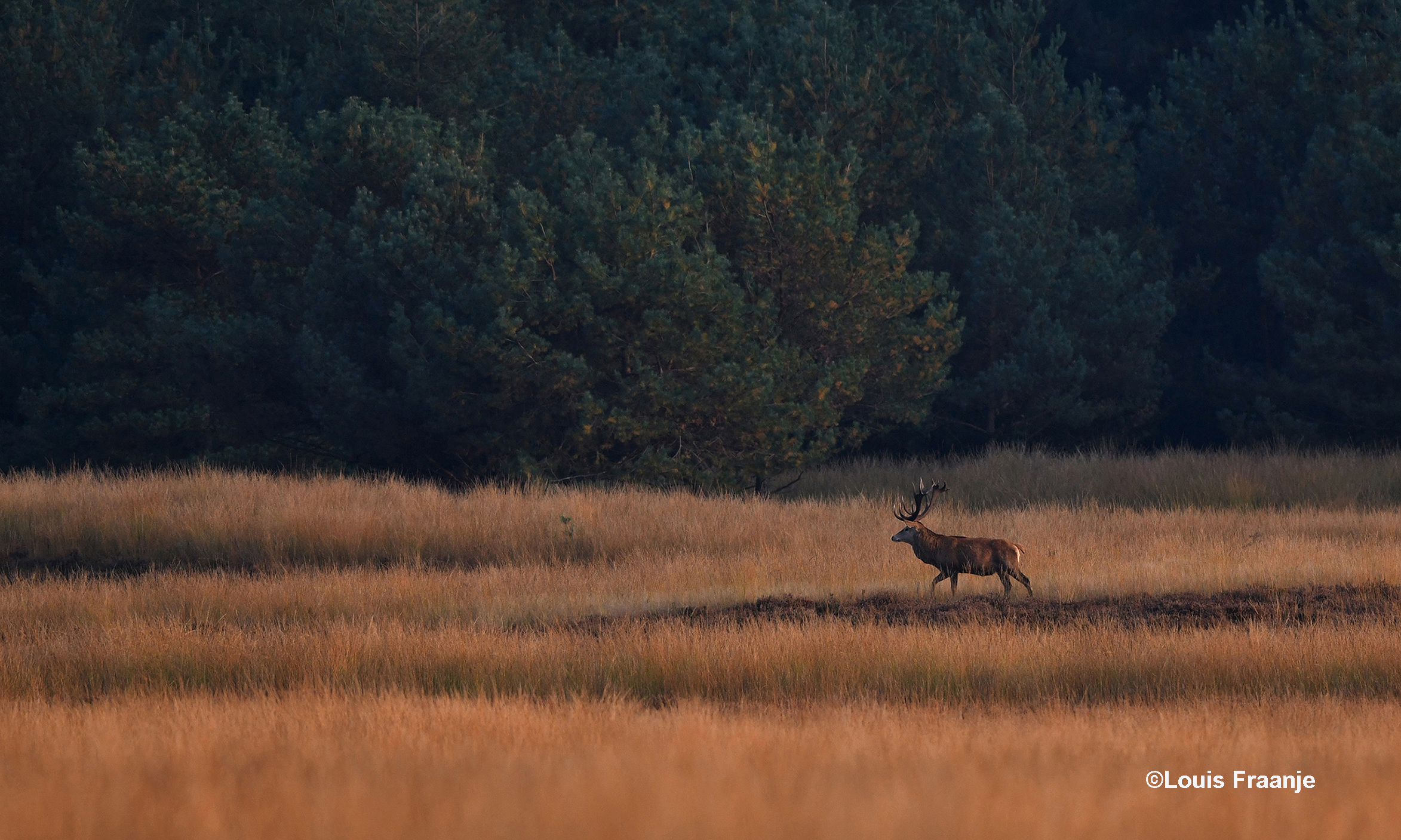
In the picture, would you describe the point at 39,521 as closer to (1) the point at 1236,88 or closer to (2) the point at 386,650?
(2) the point at 386,650

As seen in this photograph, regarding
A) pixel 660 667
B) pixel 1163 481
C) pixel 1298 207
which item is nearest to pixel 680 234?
pixel 1163 481

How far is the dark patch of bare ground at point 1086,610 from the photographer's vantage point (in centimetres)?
1169

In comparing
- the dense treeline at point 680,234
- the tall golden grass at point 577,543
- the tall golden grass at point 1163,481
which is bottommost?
the tall golden grass at point 1163,481

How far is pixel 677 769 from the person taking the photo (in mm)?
6059

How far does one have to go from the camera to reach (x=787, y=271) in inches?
1152

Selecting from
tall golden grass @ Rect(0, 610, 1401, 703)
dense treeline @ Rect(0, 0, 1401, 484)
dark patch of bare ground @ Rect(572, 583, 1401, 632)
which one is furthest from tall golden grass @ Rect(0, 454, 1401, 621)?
dense treeline @ Rect(0, 0, 1401, 484)

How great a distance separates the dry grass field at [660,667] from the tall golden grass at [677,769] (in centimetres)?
2

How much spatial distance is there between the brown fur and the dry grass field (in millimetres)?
309

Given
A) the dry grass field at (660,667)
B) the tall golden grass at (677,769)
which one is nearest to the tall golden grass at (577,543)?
the dry grass field at (660,667)

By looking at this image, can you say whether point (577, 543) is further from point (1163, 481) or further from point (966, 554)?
point (1163, 481)

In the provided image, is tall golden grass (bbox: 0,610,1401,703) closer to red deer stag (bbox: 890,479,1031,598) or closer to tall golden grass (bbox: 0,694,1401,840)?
tall golden grass (bbox: 0,694,1401,840)

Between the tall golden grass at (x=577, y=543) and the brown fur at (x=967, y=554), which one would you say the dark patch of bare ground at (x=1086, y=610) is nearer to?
the brown fur at (x=967, y=554)

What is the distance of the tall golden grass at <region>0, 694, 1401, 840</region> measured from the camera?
5062 millimetres

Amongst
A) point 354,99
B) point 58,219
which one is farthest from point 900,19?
point 58,219
